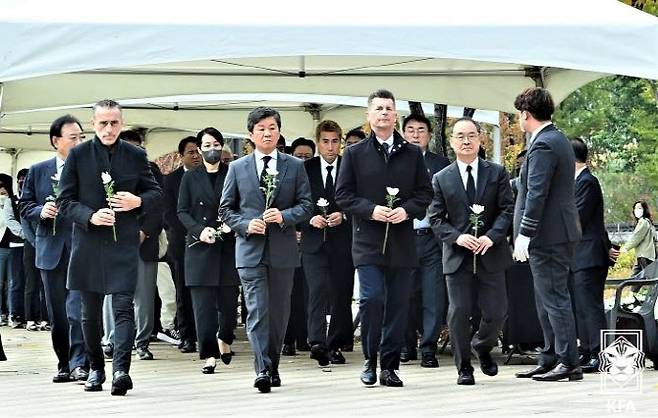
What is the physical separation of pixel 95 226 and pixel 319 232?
3.06 m

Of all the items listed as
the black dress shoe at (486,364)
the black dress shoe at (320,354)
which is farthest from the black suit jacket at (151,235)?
the black dress shoe at (486,364)

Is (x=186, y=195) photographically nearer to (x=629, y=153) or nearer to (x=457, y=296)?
(x=457, y=296)

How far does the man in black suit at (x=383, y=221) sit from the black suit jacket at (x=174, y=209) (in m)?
3.85

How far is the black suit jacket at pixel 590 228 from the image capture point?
37.5 feet

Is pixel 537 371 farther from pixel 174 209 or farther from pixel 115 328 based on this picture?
pixel 174 209

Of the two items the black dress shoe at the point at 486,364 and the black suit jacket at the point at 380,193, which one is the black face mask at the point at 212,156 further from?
the black dress shoe at the point at 486,364

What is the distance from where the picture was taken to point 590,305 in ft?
38.1

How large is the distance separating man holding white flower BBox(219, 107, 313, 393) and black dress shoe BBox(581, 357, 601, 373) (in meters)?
2.64

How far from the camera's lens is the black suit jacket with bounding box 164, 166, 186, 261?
546 inches

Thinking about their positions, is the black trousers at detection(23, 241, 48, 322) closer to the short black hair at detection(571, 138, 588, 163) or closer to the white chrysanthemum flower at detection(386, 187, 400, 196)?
the short black hair at detection(571, 138, 588, 163)

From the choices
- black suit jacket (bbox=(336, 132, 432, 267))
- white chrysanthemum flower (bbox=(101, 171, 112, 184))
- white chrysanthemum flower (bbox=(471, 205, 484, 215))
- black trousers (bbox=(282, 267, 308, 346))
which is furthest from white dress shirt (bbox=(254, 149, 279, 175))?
black trousers (bbox=(282, 267, 308, 346))

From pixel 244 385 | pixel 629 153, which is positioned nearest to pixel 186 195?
pixel 244 385

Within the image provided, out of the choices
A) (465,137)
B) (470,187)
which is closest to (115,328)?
(470,187)

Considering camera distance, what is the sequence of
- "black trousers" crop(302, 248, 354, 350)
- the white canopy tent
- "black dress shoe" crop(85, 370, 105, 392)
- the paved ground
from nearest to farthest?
the paved ground < "black dress shoe" crop(85, 370, 105, 392) < the white canopy tent < "black trousers" crop(302, 248, 354, 350)
